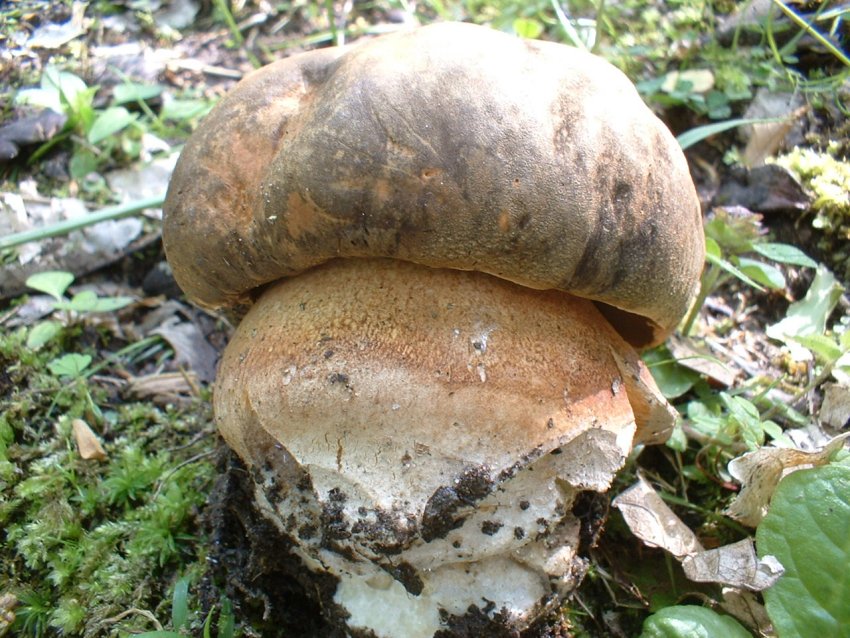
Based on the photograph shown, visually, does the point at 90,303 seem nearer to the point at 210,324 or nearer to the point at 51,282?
the point at 51,282

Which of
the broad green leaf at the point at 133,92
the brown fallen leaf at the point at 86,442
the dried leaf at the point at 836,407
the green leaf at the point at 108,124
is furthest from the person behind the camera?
the broad green leaf at the point at 133,92

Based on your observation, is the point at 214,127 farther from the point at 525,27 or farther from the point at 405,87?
the point at 525,27

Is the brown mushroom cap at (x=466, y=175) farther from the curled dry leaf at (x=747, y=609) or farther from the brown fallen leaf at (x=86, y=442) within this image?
the brown fallen leaf at (x=86, y=442)

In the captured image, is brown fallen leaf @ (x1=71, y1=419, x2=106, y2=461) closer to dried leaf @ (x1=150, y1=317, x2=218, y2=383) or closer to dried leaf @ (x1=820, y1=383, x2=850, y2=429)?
dried leaf @ (x1=150, y1=317, x2=218, y2=383)

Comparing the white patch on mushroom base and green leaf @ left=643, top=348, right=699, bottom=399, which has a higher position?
green leaf @ left=643, top=348, right=699, bottom=399

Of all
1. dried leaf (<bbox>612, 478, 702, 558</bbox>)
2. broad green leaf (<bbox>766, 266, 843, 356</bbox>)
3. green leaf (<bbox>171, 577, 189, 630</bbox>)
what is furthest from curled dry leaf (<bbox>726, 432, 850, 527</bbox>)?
green leaf (<bbox>171, 577, 189, 630</bbox>)

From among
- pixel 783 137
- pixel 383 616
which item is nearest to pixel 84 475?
pixel 383 616

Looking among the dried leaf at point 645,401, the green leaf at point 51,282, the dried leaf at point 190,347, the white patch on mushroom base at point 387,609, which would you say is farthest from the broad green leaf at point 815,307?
the green leaf at point 51,282
